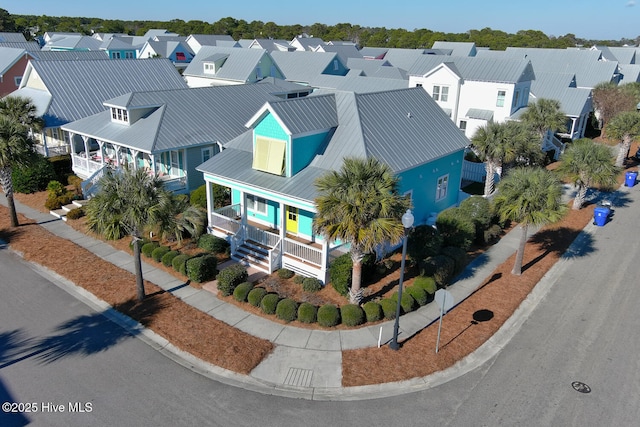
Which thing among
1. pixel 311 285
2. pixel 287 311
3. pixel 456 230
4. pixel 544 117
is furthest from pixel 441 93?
pixel 287 311

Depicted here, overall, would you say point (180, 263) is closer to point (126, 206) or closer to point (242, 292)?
point (242, 292)

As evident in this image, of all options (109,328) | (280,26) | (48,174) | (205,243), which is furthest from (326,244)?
(280,26)

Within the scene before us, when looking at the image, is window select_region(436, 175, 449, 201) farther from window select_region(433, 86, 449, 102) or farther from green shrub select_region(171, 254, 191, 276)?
window select_region(433, 86, 449, 102)

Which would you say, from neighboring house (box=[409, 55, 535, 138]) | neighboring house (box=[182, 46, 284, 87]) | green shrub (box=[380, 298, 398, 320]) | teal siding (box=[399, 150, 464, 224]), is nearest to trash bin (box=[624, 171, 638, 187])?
neighboring house (box=[409, 55, 535, 138])

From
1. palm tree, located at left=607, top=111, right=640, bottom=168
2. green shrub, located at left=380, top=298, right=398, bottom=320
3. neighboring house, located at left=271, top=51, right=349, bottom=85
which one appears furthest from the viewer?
neighboring house, located at left=271, top=51, right=349, bottom=85

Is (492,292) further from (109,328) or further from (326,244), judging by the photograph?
(109,328)

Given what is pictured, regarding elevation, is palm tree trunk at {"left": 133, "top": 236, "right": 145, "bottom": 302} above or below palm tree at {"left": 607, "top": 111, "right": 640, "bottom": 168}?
below

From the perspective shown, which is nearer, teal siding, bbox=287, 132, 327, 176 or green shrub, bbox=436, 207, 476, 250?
teal siding, bbox=287, 132, 327, 176
